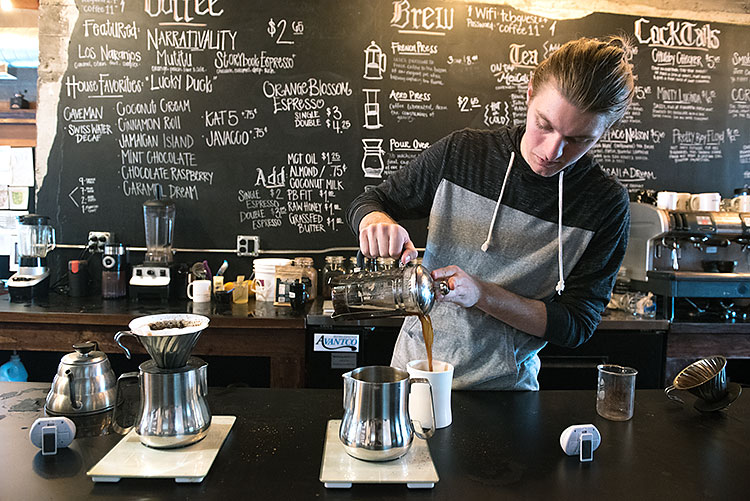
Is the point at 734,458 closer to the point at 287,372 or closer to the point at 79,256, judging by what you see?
the point at 287,372

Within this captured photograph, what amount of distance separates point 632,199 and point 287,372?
2321 mm

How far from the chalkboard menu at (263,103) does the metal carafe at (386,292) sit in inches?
80.8

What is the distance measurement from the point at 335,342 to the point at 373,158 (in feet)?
4.07

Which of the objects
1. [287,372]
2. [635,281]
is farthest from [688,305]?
[287,372]

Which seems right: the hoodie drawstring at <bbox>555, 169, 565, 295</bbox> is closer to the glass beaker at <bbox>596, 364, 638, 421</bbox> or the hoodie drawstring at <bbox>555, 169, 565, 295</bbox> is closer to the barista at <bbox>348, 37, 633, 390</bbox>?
the barista at <bbox>348, 37, 633, 390</bbox>

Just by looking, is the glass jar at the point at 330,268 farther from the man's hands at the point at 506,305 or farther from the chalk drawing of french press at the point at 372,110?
the man's hands at the point at 506,305

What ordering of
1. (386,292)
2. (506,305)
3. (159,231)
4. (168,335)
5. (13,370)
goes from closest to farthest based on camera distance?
(168,335) < (386,292) < (506,305) < (13,370) < (159,231)

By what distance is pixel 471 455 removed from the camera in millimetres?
1112

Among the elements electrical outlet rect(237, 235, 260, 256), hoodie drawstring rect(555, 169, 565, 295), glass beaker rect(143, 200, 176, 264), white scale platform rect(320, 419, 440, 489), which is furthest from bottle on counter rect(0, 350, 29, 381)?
hoodie drawstring rect(555, 169, 565, 295)

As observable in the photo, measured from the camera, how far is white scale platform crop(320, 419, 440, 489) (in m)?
0.97

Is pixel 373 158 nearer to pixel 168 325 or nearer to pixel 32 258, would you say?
pixel 32 258

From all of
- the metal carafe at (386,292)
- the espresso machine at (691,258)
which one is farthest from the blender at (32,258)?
the espresso machine at (691,258)

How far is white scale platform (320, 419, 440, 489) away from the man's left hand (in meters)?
0.41

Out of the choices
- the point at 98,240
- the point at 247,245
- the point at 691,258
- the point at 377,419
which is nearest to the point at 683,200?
the point at 691,258
